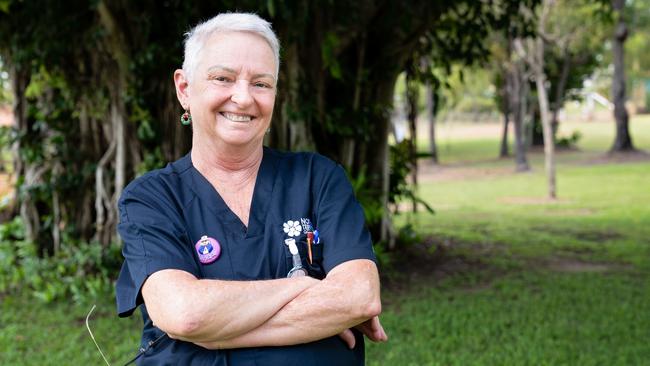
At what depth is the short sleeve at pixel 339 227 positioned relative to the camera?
246cm

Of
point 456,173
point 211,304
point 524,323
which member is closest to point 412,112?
point 524,323

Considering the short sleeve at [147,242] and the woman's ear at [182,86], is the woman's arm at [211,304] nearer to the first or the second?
the short sleeve at [147,242]

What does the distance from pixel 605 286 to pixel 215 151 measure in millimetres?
6010

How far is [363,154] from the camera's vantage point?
8477mm

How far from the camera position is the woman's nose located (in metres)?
2.39

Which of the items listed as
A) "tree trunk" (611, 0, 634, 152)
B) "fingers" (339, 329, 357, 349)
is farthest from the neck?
"tree trunk" (611, 0, 634, 152)

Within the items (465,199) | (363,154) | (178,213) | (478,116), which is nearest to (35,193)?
(363,154)

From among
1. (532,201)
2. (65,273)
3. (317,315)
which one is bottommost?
(532,201)

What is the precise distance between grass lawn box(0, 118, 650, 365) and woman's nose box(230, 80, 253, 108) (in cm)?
326

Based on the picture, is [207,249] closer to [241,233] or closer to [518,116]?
[241,233]

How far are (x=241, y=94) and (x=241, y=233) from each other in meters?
0.41

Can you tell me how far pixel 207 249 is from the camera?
2.38 m

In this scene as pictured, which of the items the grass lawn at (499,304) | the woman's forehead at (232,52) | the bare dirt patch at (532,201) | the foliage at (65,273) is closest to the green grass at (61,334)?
the grass lawn at (499,304)

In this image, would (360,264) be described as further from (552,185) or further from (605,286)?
(552,185)
